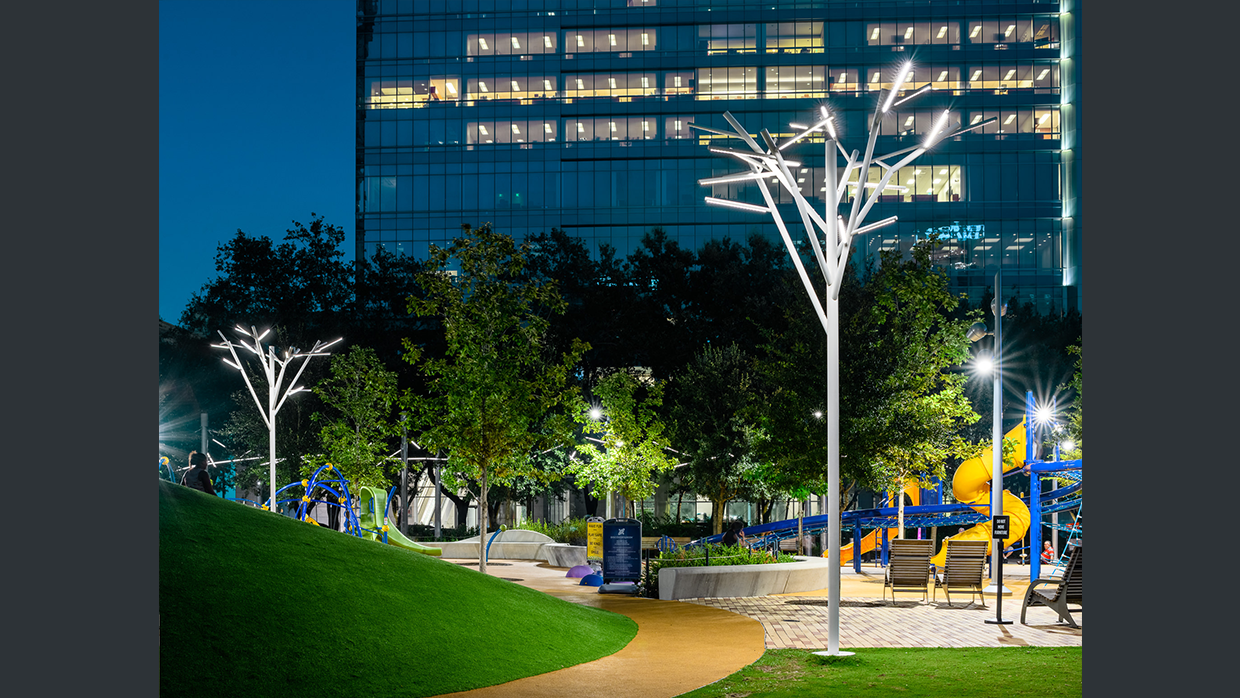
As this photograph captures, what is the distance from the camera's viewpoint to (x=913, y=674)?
35.7ft

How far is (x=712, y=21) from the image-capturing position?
7381 cm

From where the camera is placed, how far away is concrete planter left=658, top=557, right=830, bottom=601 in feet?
65.1

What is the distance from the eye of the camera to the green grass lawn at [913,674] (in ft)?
32.5

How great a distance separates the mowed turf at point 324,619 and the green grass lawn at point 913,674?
8.17ft

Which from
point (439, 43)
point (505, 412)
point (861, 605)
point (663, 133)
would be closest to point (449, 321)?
point (505, 412)

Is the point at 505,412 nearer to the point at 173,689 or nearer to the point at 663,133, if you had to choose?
the point at 173,689

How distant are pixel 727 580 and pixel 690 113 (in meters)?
58.2

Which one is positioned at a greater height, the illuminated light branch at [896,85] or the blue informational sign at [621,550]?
the illuminated light branch at [896,85]

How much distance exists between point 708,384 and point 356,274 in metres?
26.4

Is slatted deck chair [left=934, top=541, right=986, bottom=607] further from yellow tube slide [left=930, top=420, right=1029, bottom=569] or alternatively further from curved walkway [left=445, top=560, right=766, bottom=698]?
yellow tube slide [left=930, top=420, right=1029, bottom=569]

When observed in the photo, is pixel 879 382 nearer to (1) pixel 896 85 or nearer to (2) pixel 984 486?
(2) pixel 984 486

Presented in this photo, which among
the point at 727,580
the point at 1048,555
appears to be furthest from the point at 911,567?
the point at 1048,555

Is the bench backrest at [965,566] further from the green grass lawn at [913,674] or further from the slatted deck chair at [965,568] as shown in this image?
the green grass lawn at [913,674]

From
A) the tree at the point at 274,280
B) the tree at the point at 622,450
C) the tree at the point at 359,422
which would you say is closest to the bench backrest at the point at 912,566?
the tree at the point at 622,450
